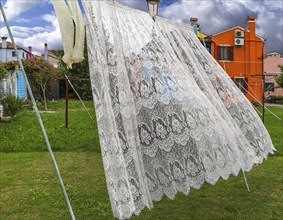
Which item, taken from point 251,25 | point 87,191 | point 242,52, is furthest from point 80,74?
point 87,191

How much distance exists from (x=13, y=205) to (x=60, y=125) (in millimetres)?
4658

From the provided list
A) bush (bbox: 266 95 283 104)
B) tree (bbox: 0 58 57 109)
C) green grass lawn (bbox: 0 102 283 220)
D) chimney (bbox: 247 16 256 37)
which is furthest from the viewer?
bush (bbox: 266 95 283 104)

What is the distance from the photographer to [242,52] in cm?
1717

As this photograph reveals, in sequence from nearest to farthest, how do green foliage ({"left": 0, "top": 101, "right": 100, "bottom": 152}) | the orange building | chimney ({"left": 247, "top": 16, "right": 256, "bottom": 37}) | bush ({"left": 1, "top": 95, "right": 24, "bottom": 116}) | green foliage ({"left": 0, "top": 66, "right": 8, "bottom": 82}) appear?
green foliage ({"left": 0, "top": 101, "right": 100, "bottom": 152}) < green foliage ({"left": 0, "top": 66, "right": 8, "bottom": 82}) < bush ({"left": 1, "top": 95, "right": 24, "bottom": 116}) < the orange building < chimney ({"left": 247, "top": 16, "right": 256, "bottom": 37})

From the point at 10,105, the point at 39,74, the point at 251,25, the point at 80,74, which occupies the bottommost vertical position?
the point at 10,105

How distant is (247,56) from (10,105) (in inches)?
465

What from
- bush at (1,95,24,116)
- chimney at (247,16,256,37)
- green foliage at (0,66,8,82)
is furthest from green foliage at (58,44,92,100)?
chimney at (247,16,256,37)

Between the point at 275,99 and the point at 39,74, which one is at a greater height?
the point at 39,74

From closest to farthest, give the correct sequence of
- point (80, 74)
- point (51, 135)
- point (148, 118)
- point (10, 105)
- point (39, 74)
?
point (148, 118), point (51, 135), point (10, 105), point (39, 74), point (80, 74)

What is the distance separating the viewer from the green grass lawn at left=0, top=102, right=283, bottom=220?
3.33m

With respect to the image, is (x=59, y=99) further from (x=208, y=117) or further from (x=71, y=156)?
(x=208, y=117)

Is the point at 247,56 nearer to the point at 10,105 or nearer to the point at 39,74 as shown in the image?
the point at 39,74

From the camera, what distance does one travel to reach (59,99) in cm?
1758

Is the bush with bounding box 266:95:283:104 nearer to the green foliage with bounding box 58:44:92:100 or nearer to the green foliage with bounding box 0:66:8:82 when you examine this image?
the green foliage with bounding box 58:44:92:100
